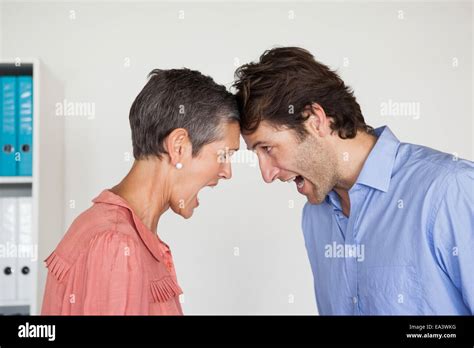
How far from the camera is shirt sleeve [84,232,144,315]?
0.96 m

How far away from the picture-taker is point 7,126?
2.24 m

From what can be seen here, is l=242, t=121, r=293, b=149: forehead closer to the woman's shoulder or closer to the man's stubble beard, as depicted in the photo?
the man's stubble beard

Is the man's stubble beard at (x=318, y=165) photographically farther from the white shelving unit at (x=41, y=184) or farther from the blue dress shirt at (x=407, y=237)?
the white shelving unit at (x=41, y=184)

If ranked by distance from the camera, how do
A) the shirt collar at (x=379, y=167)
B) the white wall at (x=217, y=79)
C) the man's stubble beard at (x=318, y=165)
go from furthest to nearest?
1. the white wall at (x=217, y=79)
2. the man's stubble beard at (x=318, y=165)
3. the shirt collar at (x=379, y=167)

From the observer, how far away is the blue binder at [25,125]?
2.24m

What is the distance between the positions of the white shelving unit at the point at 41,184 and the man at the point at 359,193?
1.04m

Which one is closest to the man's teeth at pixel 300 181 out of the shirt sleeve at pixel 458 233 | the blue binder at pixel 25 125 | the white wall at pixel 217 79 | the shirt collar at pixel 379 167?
the shirt collar at pixel 379 167

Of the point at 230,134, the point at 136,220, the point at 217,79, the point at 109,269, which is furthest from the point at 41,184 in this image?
the point at 109,269

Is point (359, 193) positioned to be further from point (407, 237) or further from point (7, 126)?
point (7, 126)

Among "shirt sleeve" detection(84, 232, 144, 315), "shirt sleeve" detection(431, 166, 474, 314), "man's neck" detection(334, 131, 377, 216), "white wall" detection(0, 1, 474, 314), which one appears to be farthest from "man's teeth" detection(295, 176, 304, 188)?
"white wall" detection(0, 1, 474, 314)

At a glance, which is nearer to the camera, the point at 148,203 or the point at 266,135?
the point at 148,203

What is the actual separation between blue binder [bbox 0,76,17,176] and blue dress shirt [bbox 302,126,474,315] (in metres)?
1.34

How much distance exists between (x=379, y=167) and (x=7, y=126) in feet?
4.89

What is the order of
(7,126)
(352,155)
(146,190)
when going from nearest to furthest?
(146,190)
(352,155)
(7,126)
